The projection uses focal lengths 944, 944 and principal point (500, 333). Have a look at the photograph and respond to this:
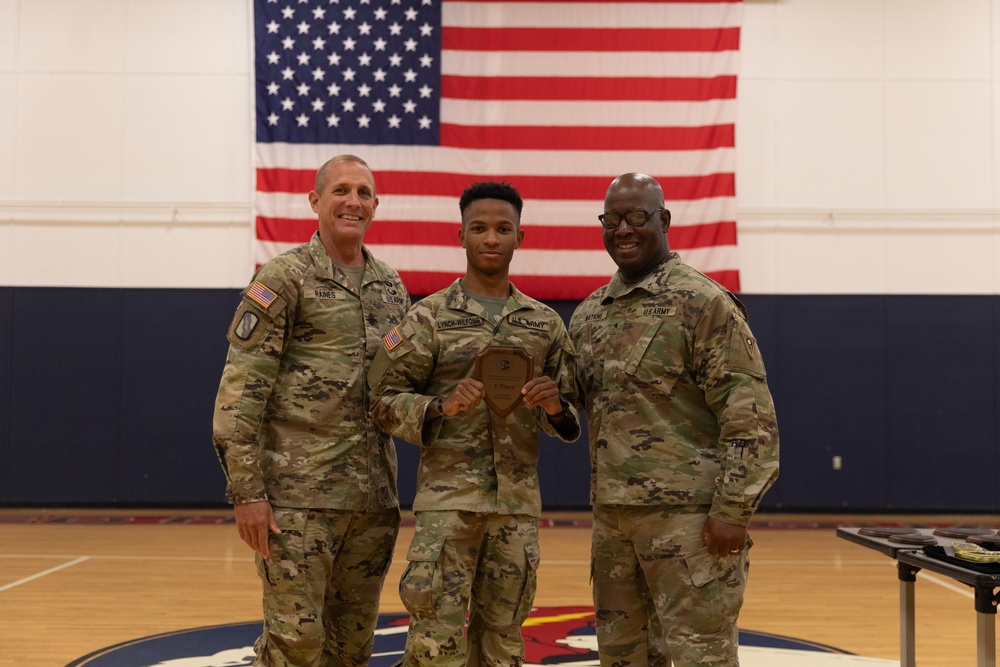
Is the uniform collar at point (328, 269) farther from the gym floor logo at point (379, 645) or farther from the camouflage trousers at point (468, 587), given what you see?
the gym floor logo at point (379, 645)

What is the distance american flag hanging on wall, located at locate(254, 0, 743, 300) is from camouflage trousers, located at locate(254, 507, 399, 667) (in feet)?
22.6

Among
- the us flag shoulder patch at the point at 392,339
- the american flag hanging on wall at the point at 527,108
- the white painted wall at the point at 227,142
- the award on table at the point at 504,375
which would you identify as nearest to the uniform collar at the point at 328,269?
the us flag shoulder patch at the point at 392,339

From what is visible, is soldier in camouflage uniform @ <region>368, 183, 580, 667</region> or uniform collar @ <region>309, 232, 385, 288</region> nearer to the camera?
soldier in camouflage uniform @ <region>368, 183, 580, 667</region>

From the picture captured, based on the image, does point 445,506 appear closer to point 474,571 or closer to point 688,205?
point 474,571

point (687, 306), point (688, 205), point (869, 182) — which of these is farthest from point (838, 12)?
point (687, 306)

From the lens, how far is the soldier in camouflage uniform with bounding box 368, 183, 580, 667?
2.93 meters

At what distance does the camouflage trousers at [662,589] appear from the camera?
117 inches

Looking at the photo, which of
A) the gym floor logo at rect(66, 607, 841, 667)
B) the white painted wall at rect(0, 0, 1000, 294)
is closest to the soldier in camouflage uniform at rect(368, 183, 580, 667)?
the gym floor logo at rect(66, 607, 841, 667)

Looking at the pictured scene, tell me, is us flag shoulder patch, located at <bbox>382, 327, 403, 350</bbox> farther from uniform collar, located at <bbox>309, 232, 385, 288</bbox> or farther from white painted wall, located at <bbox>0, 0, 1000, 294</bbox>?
white painted wall, located at <bbox>0, 0, 1000, 294</bbox>

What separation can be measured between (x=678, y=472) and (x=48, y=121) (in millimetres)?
9496

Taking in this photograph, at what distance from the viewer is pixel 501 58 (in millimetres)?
10109

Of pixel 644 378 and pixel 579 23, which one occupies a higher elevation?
pixel 579 23

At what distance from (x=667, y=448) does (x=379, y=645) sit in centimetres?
245

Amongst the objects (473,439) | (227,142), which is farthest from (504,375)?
(227,142)
